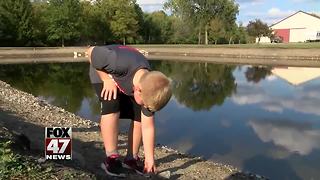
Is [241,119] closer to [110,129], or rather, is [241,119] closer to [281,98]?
[281,98]

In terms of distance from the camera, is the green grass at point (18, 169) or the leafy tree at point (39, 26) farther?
the leafy tree at point (39, 26)

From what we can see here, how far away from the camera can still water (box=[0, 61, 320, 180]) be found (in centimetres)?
1077

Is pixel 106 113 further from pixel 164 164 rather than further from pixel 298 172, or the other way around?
pixel 298 172

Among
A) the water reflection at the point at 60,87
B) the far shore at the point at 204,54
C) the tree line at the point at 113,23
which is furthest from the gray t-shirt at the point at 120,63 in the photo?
the far shore at the point at 204,54

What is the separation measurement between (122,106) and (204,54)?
6165 centimetres

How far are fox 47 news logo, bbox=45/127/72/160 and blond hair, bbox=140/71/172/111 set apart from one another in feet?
4.26

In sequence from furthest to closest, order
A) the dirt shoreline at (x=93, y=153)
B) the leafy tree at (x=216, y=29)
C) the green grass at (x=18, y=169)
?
1. the leafy tree at (x=216, y=29)
2. the dirt shoreline at (x=93, y=153)
3. the green grass at (x=18, y=169)

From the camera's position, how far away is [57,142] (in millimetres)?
5215

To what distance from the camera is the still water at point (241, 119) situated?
10.8 metres

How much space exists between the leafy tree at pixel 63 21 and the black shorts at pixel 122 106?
68445 mm

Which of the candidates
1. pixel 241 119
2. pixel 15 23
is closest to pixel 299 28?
pixel 15 23

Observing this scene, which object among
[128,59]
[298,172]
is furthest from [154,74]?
[298,172]

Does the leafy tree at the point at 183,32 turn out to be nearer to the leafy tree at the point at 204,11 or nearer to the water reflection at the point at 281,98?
the leafy tree at the point at 204,11

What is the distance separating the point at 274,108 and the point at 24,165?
1553cm
